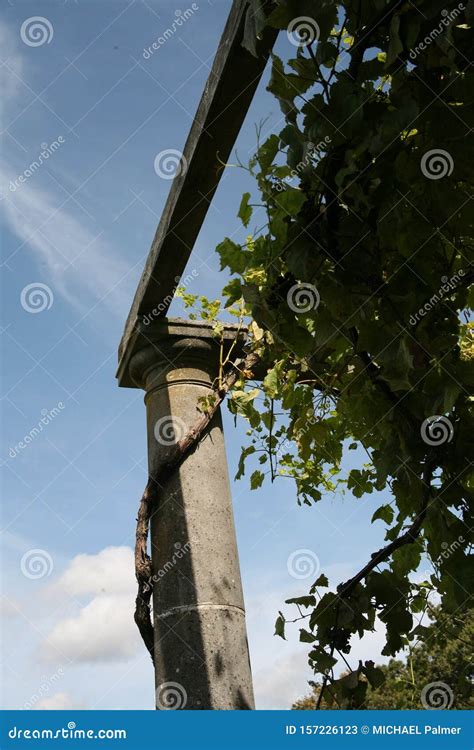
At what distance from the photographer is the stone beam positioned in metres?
3.41

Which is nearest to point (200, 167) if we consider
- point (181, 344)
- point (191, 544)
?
point (181, 344)

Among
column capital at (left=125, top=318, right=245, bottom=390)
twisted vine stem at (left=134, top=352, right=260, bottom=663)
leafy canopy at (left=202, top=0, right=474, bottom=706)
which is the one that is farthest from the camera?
column capital at (left=125, top=318, right=245, bottom=390)

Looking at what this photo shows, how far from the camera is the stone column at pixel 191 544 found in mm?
3947

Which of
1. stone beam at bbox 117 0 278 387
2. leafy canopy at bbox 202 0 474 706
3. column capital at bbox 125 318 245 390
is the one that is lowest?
leafy canopy at bbox 202 0 474 706

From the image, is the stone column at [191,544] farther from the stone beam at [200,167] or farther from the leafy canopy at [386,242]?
the leafy canopy at [386,242]

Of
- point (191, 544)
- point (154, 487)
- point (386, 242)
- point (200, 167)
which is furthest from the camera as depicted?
point (154, 487)

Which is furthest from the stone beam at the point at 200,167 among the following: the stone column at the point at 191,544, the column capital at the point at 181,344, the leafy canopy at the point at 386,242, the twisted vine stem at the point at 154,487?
the leafy canopy at the point at 386,242

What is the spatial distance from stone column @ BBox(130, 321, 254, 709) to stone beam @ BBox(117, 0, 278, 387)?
0.72 ft

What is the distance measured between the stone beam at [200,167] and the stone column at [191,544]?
219mm

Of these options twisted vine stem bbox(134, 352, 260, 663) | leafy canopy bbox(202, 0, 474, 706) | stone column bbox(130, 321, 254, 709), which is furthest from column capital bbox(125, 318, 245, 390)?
leafy canopy bbox(202, 0, 474, 706)

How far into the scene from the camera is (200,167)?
406cm

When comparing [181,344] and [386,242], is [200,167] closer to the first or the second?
[181,344]

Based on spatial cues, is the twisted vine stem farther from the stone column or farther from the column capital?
the column capital

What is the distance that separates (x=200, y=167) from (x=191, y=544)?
2.29 m
